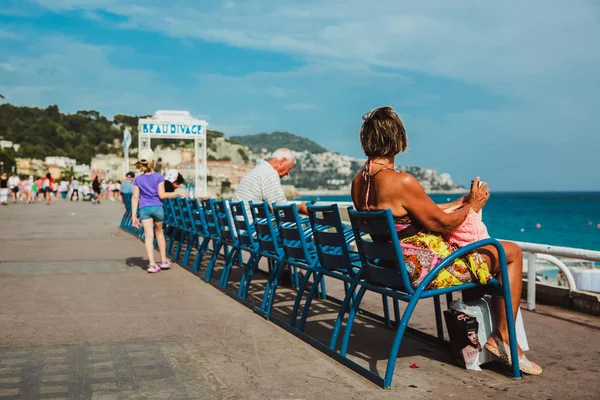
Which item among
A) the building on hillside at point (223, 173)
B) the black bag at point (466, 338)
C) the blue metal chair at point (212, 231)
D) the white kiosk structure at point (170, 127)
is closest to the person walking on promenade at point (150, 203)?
the blue metal chair at point (212, 231)

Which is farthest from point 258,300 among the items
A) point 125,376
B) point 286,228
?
point 125,376

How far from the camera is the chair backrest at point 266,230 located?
6.55 meters

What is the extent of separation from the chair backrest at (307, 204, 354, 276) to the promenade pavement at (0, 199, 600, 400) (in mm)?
625

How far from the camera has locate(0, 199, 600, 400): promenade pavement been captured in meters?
4.11

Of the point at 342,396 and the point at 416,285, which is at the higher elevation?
the point at 416,285

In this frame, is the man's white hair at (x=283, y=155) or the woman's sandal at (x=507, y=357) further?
the man's white hair at (x=283, y=155)

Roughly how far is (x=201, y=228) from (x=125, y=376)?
5756 millimetres

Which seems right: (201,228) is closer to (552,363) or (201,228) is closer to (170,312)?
(170,312)

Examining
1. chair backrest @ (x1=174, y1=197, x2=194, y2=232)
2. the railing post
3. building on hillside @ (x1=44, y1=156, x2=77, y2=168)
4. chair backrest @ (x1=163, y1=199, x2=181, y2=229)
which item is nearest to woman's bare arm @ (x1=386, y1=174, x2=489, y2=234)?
the railing post

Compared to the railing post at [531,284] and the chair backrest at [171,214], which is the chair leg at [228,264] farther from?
the chair backrest at [171,214]

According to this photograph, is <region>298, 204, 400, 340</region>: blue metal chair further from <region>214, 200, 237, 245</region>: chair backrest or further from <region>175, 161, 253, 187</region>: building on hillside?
<region>175, 161, 253, 187</region>: building on hillside

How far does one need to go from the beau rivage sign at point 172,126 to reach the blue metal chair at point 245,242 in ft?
84.8

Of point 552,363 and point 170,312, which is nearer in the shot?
point 552,363

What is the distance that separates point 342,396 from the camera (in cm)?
399
